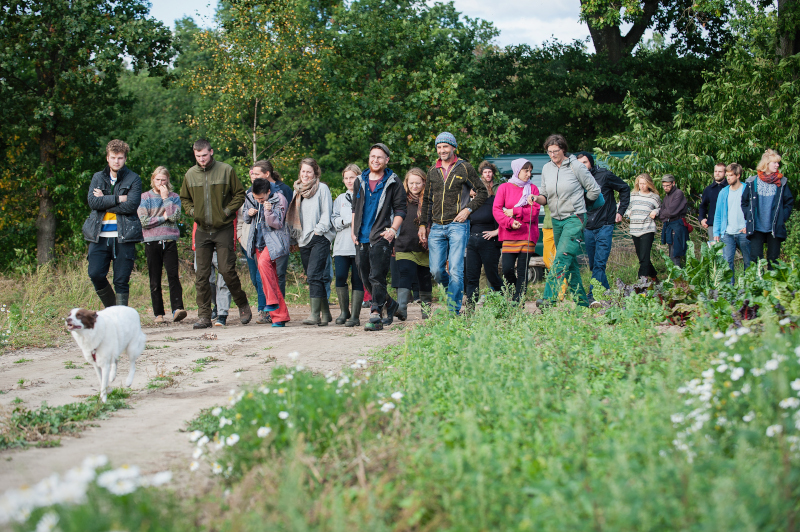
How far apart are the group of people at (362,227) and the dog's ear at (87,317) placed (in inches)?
141

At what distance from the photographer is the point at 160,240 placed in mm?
9789

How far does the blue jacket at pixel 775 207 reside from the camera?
34.0ft

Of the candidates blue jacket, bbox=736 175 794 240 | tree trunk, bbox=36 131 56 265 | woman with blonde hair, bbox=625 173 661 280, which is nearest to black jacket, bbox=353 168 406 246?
woman with blonde hair, bbox=625 173 661 280

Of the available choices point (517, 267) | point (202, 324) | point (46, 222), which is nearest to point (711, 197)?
point (517, 267)

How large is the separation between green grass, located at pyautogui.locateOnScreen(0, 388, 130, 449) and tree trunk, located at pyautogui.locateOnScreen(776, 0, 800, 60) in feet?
54.7

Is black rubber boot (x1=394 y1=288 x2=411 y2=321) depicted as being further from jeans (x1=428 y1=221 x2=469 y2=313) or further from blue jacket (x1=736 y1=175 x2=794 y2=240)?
blue jacket (x1=736 y1=175 x2=794 y2=240)

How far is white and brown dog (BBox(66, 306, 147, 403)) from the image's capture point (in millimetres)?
5180

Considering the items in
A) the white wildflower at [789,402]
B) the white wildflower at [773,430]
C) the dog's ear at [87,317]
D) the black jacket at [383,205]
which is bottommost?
the white wildflower at [773,430]

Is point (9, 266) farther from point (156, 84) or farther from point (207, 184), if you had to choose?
point (156, 84)

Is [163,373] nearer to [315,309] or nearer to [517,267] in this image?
[315,309]

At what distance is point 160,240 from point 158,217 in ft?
1.00

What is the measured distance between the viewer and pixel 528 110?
73.2ft

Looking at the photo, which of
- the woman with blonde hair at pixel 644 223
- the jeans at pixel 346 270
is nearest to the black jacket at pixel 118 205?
the jeans at pixel 346 270

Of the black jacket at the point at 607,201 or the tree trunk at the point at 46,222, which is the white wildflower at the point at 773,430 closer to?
the black jacket at the point at 607,201
